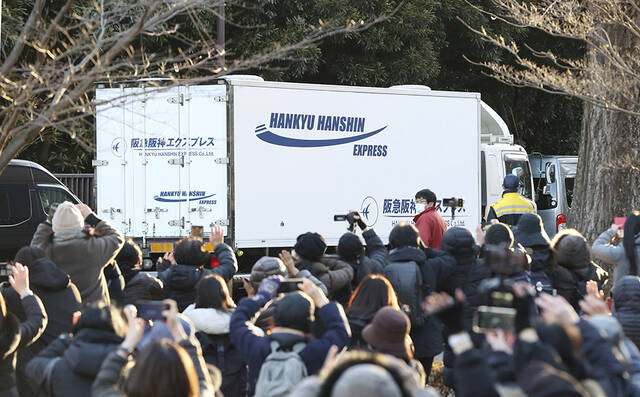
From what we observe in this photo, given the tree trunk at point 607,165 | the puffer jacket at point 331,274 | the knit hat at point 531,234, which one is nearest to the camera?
the puffer jacket at point 331,274

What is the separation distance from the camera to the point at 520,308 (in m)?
3.51

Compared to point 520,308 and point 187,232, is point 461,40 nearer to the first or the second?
point 187,232

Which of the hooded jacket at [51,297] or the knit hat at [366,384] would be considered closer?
the knit hat at [366,384]

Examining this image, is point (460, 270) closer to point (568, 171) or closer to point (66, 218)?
point (66, 218)

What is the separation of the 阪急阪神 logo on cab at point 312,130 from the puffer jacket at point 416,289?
6226 millimetres

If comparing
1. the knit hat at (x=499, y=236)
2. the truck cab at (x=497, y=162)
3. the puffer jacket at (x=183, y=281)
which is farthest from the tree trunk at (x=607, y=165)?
the puffer jacket at (x=183, y=281)

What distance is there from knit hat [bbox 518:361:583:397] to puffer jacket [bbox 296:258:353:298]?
420 cm

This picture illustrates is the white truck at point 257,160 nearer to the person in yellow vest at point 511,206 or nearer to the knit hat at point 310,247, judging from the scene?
the person in yellow vest at point 511,206

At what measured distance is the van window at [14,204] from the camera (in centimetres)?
1441

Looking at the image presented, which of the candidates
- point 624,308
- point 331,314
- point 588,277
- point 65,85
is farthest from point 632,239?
point 65,85

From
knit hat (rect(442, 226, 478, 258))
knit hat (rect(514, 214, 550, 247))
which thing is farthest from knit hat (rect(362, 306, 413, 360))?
knit hat (rect(514, 214, 550, 247))

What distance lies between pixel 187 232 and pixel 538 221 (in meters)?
6.33

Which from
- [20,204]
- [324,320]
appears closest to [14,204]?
[20,204]

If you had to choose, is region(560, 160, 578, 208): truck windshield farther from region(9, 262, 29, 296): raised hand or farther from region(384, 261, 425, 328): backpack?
region(9, 262, 29, 296): raised hand
